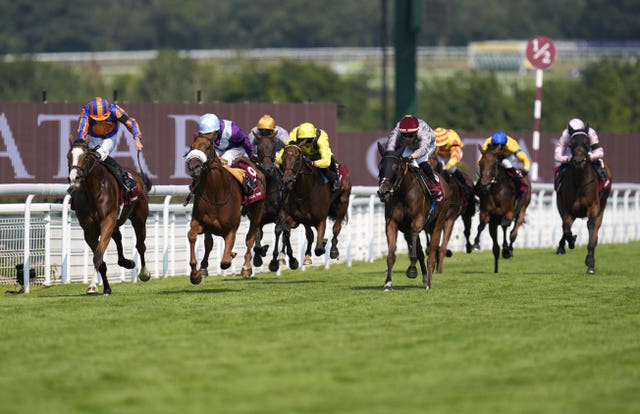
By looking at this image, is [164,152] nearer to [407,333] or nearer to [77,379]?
[407,333]

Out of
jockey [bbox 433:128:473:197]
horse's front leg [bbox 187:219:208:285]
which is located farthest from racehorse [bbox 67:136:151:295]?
jockey [bbox 433:128:473:197]

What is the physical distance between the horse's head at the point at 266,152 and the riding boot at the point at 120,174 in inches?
58.9

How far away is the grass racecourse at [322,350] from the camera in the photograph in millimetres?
7559

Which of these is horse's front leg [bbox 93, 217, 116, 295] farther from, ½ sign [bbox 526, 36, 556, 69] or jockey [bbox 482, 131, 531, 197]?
½ sign [bbox 526, 36, 556, 69]

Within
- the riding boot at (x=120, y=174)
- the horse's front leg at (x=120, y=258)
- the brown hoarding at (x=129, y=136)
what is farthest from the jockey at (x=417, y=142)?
the brown hoarding at (x=129, y=136)

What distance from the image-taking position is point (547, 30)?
13425cm

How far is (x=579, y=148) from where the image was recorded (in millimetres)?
17484

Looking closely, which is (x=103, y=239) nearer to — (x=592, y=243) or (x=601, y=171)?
(x=592, y=243)

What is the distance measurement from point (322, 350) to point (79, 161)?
456 cm

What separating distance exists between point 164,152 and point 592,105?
125 feet

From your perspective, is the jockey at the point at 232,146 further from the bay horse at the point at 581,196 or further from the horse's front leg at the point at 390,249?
the bay horse at the point at 581,196

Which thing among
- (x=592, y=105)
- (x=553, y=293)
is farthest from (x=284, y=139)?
(x=592, y=105)

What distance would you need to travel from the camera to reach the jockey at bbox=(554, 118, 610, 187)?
17.6 m

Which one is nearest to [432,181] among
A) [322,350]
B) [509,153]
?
A: [509,153]
